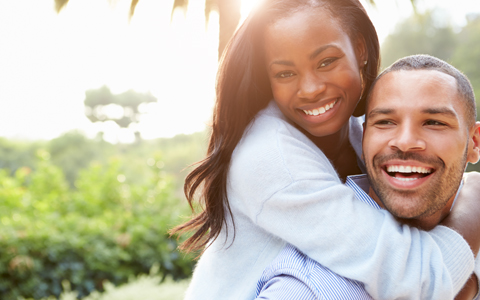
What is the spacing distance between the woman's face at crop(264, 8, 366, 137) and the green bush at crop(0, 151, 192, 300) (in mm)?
4339

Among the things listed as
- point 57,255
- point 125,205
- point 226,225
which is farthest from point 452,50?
point 226,225

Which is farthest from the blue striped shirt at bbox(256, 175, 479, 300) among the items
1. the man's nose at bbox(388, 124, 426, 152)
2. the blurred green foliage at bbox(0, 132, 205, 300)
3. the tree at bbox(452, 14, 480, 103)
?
the tree at bbox(452, 14, 480, 103)

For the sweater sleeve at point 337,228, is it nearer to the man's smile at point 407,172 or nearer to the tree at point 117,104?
the man's smile at point 407,172

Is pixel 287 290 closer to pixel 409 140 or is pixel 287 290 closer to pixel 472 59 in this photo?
pixel 409 140

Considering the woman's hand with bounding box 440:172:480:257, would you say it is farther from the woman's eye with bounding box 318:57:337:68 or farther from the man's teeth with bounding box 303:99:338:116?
the woman's eye with bounding box 318:57:337:68

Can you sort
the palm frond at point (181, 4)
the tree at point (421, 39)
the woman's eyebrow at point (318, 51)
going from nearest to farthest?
the woman's eyebrow at point (318, 51) → the palm frond at point (181, 4) → the tree at point (421, 39)

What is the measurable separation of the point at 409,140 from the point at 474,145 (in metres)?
0.41

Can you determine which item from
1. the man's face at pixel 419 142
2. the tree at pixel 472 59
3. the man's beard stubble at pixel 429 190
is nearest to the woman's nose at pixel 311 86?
the man's face at pixel 419 142

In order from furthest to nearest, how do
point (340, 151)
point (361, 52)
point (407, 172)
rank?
1. point (340, 151)
2. point (361, 52)
3. point (407, 172)

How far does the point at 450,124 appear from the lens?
1604mm

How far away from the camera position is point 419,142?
5.17 feet

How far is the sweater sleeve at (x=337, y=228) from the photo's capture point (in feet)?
Result: 4.89

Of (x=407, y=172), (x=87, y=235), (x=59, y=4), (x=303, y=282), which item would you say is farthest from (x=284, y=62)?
(x=87, y=235)

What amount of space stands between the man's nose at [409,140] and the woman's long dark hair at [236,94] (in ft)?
1.81
